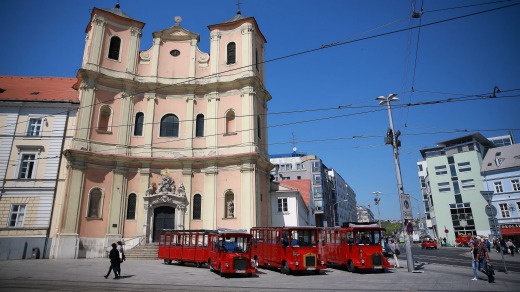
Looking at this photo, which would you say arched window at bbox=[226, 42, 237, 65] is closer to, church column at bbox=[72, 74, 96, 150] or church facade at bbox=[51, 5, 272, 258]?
church facade at bbox=[51, 5, 272, 258]

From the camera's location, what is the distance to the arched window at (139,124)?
2897 cm

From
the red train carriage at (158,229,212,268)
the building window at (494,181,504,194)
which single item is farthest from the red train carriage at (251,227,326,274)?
the building window at (494,181,504,194)

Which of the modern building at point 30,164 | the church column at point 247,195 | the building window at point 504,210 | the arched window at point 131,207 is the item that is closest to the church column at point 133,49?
the modern building at point 30,164

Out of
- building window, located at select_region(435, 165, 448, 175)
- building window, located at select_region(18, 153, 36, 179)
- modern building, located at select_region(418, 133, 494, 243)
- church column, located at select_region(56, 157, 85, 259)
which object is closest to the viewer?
church column, located at select_region(56, 157, 85, 259)

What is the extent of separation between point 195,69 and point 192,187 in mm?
11178

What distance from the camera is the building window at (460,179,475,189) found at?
50.3m

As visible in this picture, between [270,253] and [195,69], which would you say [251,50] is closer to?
[195,69]

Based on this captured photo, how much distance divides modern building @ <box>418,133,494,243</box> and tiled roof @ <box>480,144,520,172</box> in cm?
127

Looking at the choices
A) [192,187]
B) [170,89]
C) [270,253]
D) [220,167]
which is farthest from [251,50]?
[270,253]

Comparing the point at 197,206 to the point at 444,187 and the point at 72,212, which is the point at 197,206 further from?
the point at 444,187

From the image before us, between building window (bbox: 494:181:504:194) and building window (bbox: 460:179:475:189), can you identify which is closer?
building window (bbox: 494:181:504:194)

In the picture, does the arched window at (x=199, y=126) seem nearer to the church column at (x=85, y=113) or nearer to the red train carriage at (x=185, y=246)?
the church column at (x=85, y=113)

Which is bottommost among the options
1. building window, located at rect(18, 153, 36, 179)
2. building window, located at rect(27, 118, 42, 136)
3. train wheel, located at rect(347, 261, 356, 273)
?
train wheel, located at rect(347, 261, 356, 273)

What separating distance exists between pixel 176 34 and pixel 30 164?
55.3 ft
